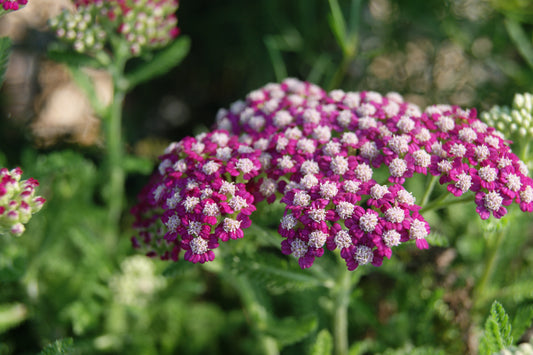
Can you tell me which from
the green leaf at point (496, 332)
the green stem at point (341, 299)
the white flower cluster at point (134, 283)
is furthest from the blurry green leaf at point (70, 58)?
the green leaf at point (496, 332)

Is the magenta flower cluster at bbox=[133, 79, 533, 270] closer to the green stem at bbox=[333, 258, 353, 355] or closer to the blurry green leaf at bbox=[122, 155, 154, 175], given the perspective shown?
the green stem at bbox=[333, 258, 353, 355]

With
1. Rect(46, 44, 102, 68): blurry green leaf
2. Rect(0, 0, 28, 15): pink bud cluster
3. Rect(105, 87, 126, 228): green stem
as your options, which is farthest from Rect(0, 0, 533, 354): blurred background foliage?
Rect(0, 0, 28, 15): pink bud cluster

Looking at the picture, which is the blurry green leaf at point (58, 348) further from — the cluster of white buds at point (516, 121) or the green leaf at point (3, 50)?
the cluster of white buds at point (516, 121)

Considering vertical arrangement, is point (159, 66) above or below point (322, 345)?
above

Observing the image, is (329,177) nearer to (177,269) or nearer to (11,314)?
(177,269)

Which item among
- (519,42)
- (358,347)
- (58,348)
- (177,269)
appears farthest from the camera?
(519,42)

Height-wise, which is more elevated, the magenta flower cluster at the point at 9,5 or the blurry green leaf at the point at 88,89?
the magenta flower cluster at the point at 9,5

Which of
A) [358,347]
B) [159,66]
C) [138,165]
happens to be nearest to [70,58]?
[159,66]
